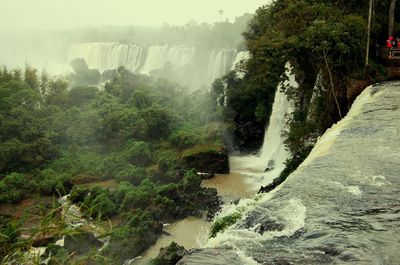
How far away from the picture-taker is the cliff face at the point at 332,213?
20.2 ft

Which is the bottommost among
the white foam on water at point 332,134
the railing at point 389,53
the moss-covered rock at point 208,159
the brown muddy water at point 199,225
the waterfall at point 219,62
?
the brown muddy water at point 199,225

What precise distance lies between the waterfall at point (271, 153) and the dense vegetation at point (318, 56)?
2225 mm

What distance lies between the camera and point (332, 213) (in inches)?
287

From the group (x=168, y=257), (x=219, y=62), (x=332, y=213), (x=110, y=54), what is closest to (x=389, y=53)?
(x=168, y=257)

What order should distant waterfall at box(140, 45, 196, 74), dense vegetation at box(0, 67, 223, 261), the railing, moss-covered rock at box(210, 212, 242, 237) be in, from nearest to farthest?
1. moss-covered rock at box(210, 212, 242, 237)
2. dense vegetation at box(0, 67, 223, 261)
3. the railing
4. distant waterfall at box(140, 45, 196, 74)

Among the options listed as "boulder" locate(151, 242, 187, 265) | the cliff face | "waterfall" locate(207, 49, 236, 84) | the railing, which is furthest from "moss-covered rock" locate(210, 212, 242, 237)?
"waterfall" locate(207, 49, 236, 84)

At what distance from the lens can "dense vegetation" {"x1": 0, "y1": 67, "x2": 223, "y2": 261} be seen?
18.0 meters

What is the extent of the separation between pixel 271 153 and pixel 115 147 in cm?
1021

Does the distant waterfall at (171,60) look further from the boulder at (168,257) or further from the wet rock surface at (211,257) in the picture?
the wet rock surface at (211,257)

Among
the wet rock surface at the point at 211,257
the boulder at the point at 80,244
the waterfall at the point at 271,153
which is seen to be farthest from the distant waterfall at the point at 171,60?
the wet rock surface at the point at 211,257

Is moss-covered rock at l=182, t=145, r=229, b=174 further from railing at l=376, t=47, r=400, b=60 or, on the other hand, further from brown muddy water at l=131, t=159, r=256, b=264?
railing at l=376, t=47, r=400, b=60

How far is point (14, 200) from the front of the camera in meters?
20.5

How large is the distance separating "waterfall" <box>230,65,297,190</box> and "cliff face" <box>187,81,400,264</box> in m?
11.2

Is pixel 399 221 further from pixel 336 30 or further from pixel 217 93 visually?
pixel 217 93
